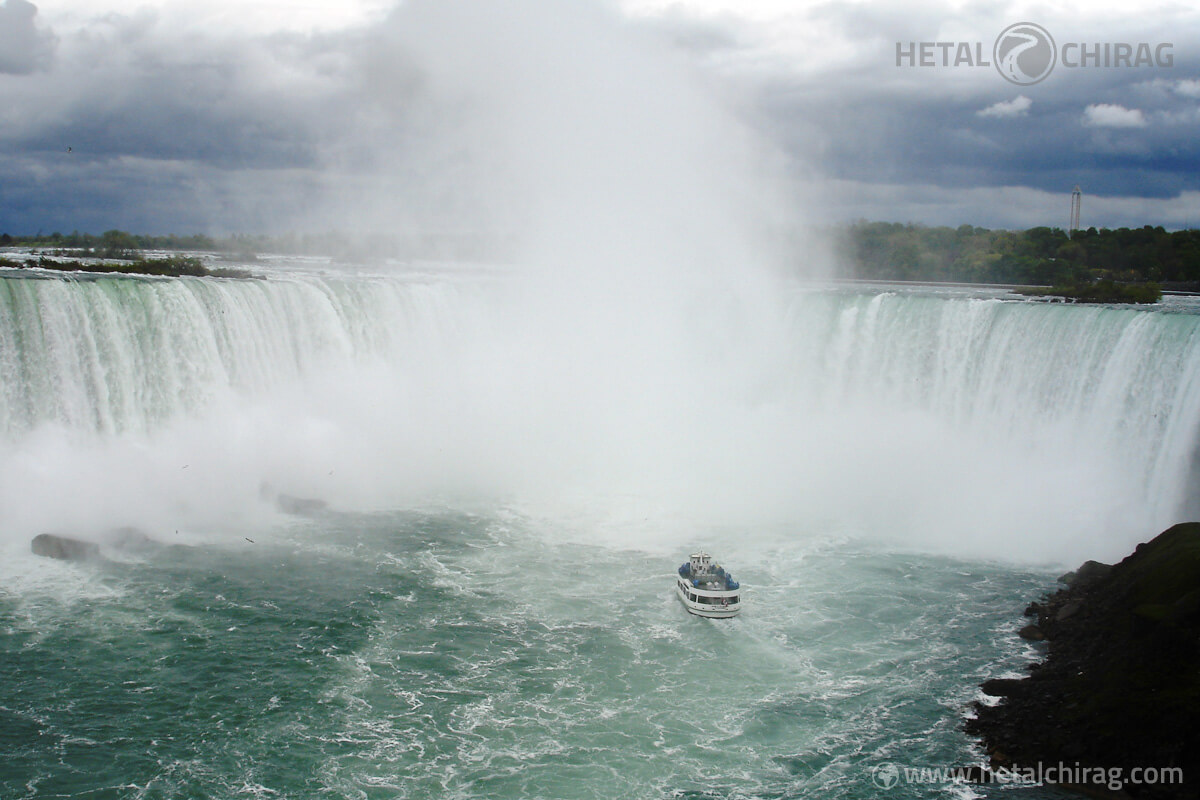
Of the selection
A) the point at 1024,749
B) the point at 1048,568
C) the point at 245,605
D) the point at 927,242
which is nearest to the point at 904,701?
the point at 1024,749

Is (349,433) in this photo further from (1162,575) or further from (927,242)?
(927,242)

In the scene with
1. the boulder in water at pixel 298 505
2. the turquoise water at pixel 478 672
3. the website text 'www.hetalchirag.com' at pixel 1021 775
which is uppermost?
the boulder in water at pixel 298 505

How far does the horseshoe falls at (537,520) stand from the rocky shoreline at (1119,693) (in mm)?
615

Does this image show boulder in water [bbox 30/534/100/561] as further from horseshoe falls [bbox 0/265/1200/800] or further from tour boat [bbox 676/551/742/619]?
tour boat [bbox 676/551/742/619]

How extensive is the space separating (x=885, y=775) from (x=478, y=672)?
19.6ft

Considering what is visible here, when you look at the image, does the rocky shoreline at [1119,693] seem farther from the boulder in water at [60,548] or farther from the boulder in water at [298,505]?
the boulder in water at [60,548]

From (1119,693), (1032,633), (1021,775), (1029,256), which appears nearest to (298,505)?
(1032,633)

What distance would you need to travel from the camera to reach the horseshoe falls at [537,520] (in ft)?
41.2

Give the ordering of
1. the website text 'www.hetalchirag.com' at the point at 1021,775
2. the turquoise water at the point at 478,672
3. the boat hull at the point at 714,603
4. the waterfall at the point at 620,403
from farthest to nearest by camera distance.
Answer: the waterfall at the point at 620,403, the boat hull at the point at 714,603, the turquoise water at the point at 478,672, the website text 'www.hetalchirag.com' at the point at 1021,775

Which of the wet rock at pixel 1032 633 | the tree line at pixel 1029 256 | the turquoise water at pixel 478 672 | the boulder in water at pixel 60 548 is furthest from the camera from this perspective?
the tree line at pixel 1029 256

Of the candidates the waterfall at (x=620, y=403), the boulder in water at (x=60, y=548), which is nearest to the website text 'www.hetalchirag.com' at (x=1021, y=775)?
the waterfall at (x=620, y=403)

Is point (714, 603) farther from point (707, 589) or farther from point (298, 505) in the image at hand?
point (298, 505)

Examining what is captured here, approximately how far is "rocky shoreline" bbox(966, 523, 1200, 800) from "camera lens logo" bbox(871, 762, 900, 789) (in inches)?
53.5

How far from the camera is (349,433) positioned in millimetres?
27188
